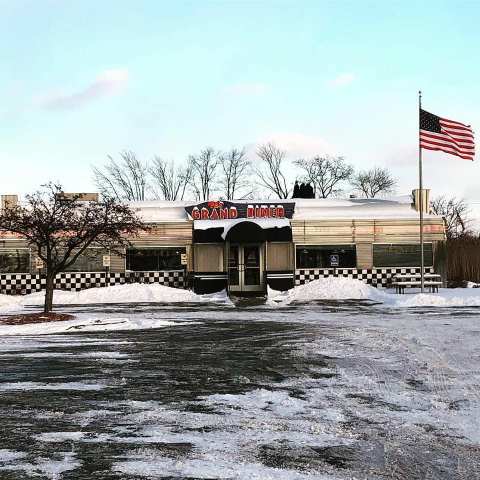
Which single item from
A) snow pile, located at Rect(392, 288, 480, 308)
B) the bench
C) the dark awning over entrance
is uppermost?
the dark awning over entrance

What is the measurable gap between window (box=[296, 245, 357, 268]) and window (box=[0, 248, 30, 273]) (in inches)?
483

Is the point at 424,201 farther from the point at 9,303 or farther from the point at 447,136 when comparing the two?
the point at 9,303

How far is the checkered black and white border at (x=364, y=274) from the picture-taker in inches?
1049

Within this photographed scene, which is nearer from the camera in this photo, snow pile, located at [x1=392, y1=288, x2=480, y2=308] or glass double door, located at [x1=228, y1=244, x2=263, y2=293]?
snow pile, located at [x1=392, y1=288, x2=480, y2=308]

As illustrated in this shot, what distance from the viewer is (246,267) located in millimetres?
26672

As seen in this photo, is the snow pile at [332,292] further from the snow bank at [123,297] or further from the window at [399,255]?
the window at [399,255]

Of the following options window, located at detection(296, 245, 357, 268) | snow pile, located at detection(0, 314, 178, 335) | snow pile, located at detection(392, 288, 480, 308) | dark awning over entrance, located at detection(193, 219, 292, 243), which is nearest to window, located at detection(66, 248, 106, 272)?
dark awning over entrance, located at detection(193, 219, 292, 243)

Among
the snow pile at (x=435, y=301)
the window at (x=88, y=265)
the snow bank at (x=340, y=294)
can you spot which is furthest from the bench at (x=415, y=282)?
the window at (x=88, y=265)

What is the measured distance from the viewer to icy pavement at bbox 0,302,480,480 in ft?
14.6

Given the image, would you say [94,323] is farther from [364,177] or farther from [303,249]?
[364,177]

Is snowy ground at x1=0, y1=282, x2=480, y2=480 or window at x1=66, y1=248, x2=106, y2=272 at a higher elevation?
window at x1=66, y1=248, x2=106, y2=272

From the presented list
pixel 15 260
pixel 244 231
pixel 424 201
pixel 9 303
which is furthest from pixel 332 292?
pixel 15 260

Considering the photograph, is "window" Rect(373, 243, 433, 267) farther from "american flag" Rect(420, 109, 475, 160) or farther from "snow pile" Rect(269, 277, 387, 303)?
"american flag" Rect(420, 109, 475, 160)

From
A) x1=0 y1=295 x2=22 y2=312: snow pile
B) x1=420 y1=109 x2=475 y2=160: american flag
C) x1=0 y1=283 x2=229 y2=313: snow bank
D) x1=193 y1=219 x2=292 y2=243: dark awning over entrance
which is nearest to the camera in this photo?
x1=0 y1=295 x2=22 y2=312: snow pile
